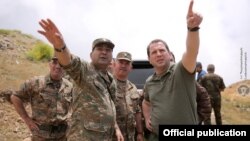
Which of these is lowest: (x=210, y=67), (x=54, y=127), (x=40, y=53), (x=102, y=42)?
(x=54, y=127)

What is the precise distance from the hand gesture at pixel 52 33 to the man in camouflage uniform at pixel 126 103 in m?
1.69

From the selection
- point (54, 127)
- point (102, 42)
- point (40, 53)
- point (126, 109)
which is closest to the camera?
point (102, 42)

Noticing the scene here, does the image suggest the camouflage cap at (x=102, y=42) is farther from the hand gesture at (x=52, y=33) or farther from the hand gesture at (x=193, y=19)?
the hand gesture at (x=193, y=19)

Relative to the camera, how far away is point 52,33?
3.46 m

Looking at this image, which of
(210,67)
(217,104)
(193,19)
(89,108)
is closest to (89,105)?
(89,108)

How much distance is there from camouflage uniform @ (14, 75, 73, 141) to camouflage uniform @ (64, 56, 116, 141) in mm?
1415

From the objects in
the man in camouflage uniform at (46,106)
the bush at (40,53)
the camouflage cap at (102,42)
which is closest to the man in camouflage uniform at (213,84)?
the man in camouflage uniform at (46,106)

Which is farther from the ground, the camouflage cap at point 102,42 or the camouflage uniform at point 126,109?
the camouflage cap at point 102,42

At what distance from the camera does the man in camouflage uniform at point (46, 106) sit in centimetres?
518

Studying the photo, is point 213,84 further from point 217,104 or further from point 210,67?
point 217,104

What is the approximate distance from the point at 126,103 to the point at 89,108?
1.27 meters

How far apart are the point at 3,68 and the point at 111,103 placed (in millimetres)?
11519

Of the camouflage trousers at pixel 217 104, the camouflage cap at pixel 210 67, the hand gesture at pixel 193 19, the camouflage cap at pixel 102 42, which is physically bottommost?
the camouflage trousers at pixel 217 104

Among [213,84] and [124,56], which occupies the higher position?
[124,56]
